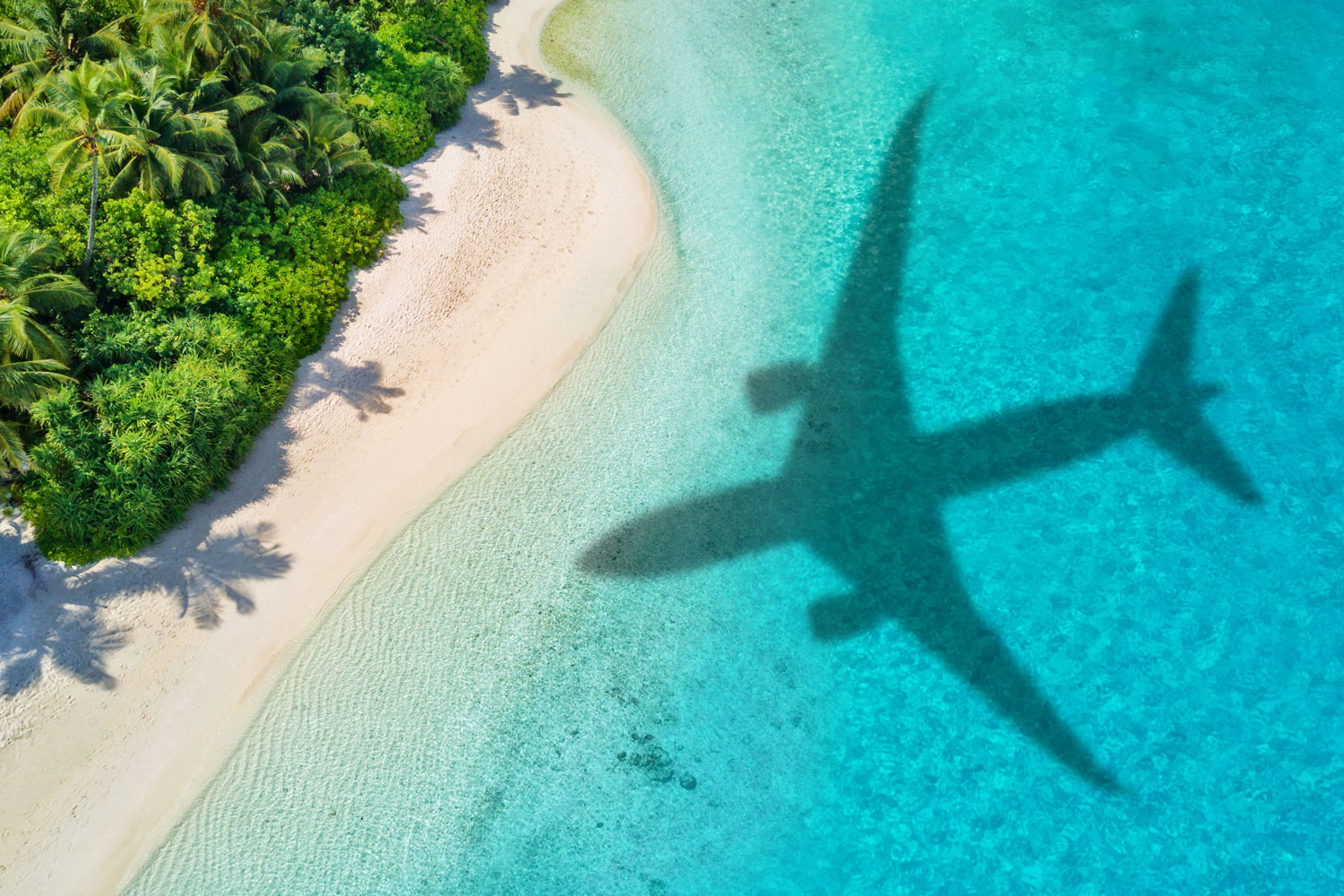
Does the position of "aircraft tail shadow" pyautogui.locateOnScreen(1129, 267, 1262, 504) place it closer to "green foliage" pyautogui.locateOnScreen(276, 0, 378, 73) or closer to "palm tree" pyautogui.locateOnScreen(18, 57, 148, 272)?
"green foliage" pyautogui.locateOnScreen(276, 0, 378, 73)

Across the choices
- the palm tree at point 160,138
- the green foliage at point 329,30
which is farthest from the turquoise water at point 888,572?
the palm tree at point 160,138

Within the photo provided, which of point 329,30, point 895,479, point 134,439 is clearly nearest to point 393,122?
point 329,30

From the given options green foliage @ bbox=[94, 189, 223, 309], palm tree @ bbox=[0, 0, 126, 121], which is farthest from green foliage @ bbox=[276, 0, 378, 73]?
green foliage @ bbox=[94, 189, 223, 309]

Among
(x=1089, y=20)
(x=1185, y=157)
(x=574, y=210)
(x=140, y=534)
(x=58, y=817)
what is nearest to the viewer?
(x=58, y=817)

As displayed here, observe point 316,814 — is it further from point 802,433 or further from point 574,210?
point 574,210

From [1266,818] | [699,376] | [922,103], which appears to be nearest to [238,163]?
[699,376]

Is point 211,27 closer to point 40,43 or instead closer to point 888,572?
point 40,43
